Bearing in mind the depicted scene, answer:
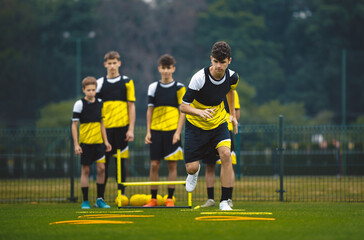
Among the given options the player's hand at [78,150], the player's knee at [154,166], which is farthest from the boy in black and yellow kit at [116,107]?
the player's hand at [78,150]

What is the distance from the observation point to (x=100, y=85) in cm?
1117

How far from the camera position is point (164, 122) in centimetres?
1080

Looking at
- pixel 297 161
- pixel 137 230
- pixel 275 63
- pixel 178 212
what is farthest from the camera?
pixel 275 63

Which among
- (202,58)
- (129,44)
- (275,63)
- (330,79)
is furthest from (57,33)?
(330,79)

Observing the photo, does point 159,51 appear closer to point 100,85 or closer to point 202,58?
point 202,58

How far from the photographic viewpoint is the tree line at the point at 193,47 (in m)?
54.3

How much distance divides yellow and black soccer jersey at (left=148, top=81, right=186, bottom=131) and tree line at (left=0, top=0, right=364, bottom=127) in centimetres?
3971

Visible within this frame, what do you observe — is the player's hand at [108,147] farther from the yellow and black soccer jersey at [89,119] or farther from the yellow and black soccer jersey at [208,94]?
the yellow and black soccer jersey at [208,94]

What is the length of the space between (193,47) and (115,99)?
51.1m

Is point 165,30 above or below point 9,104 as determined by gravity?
above

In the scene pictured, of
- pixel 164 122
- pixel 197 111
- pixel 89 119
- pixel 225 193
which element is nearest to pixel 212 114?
pixel 197 111

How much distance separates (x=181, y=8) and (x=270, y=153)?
161 feet

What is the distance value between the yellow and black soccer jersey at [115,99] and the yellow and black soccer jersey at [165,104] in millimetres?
449

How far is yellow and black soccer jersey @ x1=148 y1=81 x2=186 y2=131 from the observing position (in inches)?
426
